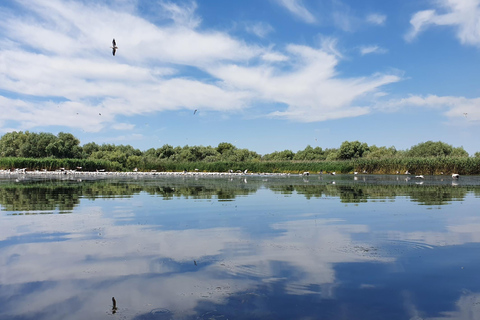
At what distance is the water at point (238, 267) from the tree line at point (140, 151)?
80.0 meters

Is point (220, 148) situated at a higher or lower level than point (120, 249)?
higher

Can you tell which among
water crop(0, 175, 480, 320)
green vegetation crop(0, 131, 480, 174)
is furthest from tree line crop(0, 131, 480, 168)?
water crop(0, 175, 480, 320)

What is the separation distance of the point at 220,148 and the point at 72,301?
134 meters

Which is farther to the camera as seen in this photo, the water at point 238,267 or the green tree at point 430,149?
the green tree at point 430,149

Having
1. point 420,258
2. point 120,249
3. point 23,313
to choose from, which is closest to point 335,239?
point 420,258

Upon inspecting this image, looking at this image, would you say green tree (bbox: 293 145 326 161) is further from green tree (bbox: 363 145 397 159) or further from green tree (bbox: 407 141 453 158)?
green tree (bbox: 407 141 453 158)

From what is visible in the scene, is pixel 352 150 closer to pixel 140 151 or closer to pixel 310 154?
pixel 310 154

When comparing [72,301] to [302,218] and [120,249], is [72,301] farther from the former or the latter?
[302,218]

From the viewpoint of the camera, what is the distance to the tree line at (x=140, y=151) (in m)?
95.6

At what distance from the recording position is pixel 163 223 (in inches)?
558

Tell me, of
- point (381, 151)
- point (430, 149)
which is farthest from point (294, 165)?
point (430, 149)

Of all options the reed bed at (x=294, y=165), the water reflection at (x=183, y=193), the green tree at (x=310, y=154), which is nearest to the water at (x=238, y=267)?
the water reflection at (x=183, y=193)

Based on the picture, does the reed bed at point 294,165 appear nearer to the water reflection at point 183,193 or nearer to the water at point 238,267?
the water reflection at point 183,193

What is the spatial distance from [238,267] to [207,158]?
9410 cm
